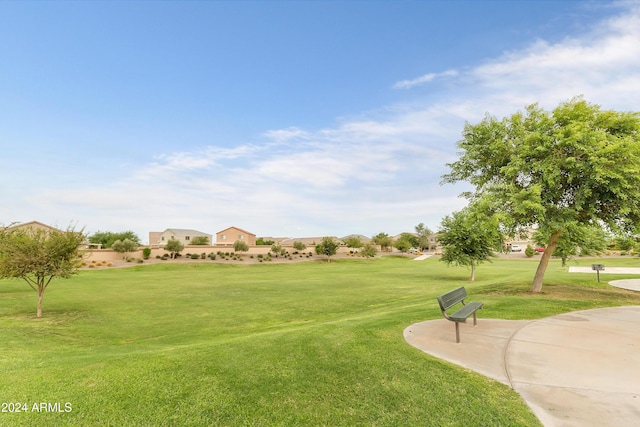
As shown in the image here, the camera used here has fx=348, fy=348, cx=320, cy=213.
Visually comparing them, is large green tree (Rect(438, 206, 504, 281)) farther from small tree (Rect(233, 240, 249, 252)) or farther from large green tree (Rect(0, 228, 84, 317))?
small tree (Rect(233, 240, 249, 252))

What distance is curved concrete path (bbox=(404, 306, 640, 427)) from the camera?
183 inches

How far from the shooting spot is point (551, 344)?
729cm

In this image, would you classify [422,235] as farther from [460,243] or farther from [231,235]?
[460,243]

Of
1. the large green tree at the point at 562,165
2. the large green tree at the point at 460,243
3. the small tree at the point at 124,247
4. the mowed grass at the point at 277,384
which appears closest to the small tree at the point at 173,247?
the small tree at the point at 124,247

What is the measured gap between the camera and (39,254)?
54.0 ft

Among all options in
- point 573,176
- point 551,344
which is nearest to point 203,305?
point 551,344

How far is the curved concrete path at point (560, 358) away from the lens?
4.65 m

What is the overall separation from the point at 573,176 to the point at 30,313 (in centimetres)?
2540

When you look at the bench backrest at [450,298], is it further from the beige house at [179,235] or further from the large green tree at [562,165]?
the beige house at [179,235]

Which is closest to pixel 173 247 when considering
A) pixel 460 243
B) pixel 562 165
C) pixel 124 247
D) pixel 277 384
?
pixel 124 247

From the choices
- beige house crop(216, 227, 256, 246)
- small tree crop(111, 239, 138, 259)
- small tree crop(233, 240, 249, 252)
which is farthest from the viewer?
beige house crop(216, 227, 256, 246)

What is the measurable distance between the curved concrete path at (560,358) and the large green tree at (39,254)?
1719 centimetres

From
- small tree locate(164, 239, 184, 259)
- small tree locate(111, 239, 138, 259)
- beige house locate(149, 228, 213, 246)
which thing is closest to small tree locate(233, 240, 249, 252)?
small tree locate(164, 239, 184, 259)

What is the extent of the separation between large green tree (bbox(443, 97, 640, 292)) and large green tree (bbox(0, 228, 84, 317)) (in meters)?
19.9
